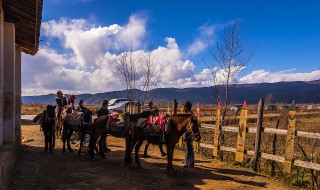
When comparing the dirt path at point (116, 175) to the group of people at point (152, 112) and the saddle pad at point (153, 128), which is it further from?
the saddle pad at point (153, 128)

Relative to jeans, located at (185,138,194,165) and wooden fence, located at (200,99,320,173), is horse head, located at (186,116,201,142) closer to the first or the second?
jeans, located at (185,138,194,165)

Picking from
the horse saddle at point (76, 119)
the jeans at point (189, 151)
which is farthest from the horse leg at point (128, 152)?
the horse saddle at point (76, 119)

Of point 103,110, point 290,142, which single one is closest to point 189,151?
point 290,142

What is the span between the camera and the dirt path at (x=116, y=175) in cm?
755

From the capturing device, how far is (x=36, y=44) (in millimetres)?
11484

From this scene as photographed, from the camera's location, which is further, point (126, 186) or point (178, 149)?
point (178, 149)

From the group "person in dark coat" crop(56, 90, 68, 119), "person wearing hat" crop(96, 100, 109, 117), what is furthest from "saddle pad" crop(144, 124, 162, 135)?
"person in dark coat" crop(56, 90, 68, 119)

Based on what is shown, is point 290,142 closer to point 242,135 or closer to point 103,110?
point 242,135

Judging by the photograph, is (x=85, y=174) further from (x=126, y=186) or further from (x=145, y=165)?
(x=145, y=165)

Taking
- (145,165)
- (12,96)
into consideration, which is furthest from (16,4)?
(145,165)

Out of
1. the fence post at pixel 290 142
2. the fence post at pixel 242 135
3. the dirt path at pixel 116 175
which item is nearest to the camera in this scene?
the dirt path at pixel 116 175

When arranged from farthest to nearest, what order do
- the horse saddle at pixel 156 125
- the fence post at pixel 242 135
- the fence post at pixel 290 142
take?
the fence post at pixel 242 135 → the horse saddle at pixel 156 125 → the fence post at pixel 290 142

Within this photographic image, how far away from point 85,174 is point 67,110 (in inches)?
216

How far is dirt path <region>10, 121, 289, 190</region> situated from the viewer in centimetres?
755
